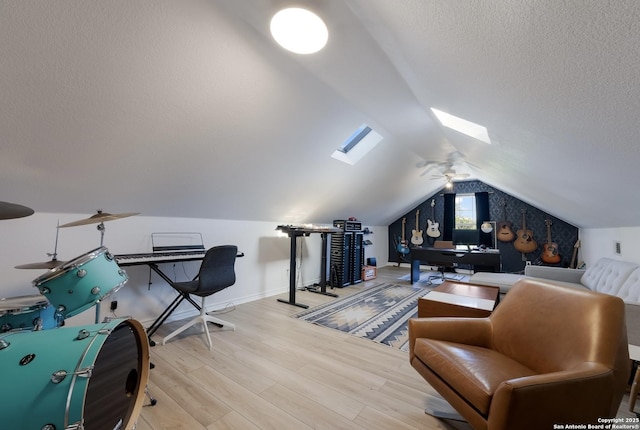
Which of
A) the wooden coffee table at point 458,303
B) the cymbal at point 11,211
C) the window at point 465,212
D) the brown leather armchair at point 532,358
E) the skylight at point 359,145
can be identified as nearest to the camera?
the brown leather armchair at point 532,358

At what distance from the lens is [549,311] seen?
1.50 metres

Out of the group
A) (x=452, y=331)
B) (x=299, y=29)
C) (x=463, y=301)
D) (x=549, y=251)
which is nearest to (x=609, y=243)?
(x=549, y=251)

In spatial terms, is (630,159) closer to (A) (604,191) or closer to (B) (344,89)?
(A) (604,191)

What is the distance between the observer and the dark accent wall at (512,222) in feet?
18.3

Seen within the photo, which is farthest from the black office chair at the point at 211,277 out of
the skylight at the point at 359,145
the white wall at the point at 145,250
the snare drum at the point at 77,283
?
the skylight at the point at 359,145

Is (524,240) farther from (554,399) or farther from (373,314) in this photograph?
(554,399)

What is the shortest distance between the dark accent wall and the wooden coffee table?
4274mm

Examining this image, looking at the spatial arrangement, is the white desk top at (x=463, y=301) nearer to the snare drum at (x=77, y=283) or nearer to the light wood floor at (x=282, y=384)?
the light wood floor at (x=282, y=384)

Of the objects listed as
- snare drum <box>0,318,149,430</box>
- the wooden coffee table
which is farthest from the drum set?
the wooden coffee table

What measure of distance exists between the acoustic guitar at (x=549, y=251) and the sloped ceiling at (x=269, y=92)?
2960 mm

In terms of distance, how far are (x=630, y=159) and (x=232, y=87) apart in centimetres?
266

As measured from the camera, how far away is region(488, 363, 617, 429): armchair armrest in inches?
39.3

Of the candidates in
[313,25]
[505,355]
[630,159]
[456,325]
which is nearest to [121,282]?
[313,25]

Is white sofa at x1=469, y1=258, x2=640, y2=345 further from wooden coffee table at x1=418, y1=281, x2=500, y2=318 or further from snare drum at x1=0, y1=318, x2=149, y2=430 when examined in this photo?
snare drum at x1=0, y1=318, x2=149, y2=430
